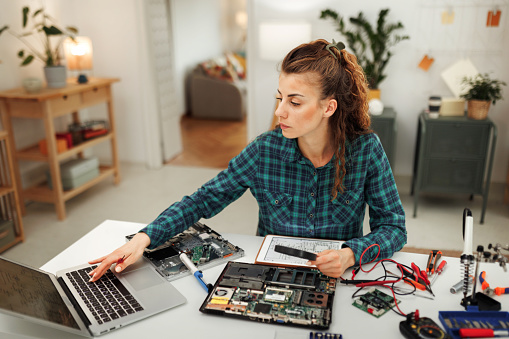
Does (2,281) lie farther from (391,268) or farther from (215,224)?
(215,224)

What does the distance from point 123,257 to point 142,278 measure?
0.30ft

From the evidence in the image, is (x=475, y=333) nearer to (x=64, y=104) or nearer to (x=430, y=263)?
(x=430, y=263)

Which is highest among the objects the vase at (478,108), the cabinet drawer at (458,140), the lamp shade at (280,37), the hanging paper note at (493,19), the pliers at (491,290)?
the hanging paper note at (493,19)

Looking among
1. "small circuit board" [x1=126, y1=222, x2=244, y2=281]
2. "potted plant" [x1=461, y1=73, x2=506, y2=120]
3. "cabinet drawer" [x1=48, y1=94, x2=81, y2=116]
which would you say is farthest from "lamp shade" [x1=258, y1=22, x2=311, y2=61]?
"small circuit board" [x1=126, y1=222, x2=244, y2=281]

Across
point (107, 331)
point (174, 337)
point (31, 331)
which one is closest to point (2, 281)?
point (31, 331)

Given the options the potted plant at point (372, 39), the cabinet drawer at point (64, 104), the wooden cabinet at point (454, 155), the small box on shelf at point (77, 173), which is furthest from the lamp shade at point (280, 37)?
the small box on shelf at point (77, 173)

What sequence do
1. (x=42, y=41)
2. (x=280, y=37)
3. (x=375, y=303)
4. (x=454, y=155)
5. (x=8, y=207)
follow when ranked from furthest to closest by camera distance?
(x=42, y=41)
(x=280, y=37)
(x=454, y=155)
(x=8, y=207)
(x=375, y=303)

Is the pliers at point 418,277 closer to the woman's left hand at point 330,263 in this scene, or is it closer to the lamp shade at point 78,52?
the woman's left hand at point 330,263

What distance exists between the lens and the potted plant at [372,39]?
348cm

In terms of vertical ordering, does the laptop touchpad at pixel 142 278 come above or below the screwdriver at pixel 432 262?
below

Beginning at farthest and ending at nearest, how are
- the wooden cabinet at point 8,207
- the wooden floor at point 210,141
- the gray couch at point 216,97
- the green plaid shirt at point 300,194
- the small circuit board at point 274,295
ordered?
the gray couch at point 216,97, the wooden floor at point 210,141, the wooden cabinet at point 8,207, the green plaid shirt at point 300,194, the small circuit board at point 274,295

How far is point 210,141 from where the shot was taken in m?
5.17

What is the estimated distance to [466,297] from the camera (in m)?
1.12

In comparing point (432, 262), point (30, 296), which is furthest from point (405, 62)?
point (30, 296)
